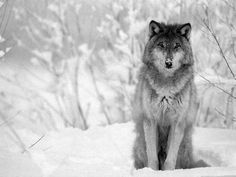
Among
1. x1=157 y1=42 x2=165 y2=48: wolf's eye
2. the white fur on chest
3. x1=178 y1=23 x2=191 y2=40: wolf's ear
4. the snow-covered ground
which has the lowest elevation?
the snow-covered ground

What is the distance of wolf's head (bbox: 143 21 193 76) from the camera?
520 centimetres

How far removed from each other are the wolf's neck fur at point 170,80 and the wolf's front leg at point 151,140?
1.39 ft

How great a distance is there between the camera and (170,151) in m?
5.27

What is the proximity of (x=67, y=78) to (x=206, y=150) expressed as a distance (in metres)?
5.37

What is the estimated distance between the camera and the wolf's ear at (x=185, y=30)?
17.6ft

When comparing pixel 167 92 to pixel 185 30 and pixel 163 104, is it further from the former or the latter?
pixel 185 30

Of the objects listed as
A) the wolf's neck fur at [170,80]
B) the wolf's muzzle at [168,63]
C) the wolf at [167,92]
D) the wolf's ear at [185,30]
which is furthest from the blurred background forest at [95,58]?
the wolf's muzzle at [168,63]

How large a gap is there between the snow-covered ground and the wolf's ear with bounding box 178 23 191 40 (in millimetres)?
1730

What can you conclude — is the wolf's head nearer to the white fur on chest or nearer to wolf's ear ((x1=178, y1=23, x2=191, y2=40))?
wolf's ear ((x1=178, y1=23, x2=191, y2=40))

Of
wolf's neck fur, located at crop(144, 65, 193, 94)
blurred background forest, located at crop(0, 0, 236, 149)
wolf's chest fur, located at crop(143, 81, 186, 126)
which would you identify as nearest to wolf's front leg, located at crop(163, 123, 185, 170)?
wolf's chest fur, located at crop(143, 81, 186, 126)

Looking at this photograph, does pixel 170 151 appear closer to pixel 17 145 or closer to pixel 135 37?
pixel 17 145

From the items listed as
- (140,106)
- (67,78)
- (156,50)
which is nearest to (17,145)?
(140,106)

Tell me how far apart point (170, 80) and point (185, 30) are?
0.68 m

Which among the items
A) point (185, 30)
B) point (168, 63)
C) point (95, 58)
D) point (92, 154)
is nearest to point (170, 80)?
point (168, 63)
